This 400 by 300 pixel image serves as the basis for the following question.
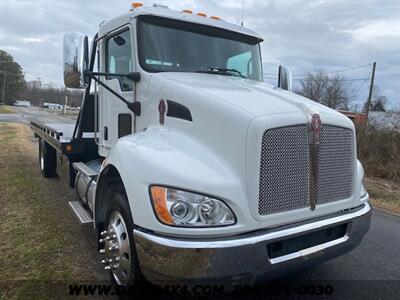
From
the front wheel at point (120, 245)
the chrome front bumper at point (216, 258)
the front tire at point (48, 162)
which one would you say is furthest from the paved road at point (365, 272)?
the front tire at point (48, 162)

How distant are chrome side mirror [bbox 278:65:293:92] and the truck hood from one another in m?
1.31

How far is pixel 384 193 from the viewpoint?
336 inches

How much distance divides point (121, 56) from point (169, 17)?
2.43ft

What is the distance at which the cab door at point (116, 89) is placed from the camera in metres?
4.08

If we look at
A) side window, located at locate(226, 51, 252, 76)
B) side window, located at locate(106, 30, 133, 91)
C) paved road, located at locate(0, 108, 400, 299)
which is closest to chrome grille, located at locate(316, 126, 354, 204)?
paved road, located at locate(0, 108, 400, 299)

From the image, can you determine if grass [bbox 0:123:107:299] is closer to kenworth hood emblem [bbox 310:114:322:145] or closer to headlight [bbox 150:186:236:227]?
headlight [bbox 150:186:236:227]

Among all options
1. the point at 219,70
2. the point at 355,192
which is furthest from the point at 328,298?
the point at 219,70

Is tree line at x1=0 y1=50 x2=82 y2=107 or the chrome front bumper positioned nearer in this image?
the chrome front bumper

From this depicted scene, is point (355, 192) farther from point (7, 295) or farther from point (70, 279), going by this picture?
point (7, 295)

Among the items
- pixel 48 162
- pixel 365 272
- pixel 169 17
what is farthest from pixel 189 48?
pixel 48 162

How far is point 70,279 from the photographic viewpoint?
3580 millimetres

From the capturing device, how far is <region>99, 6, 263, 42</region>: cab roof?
3922mm

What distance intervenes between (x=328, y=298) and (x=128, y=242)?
1.88 meters

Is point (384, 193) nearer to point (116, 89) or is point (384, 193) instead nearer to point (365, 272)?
point (365, 272)
